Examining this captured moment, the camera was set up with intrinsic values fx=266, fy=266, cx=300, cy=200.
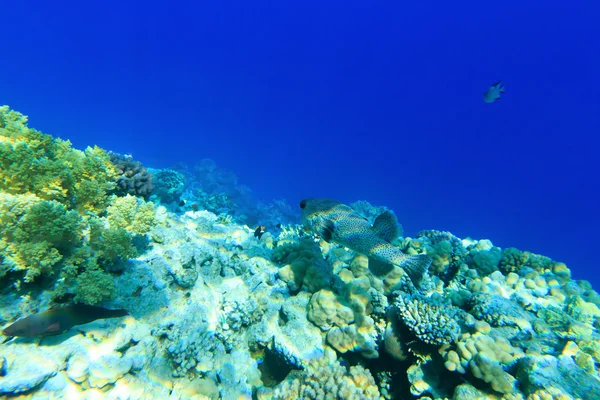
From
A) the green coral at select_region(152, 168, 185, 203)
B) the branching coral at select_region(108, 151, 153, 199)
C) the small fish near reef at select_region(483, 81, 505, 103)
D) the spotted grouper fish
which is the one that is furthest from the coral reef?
the small fish near reef at select_region(483, 81, 505, 103)

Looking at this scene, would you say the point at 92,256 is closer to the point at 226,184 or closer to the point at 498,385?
the point at 498,385

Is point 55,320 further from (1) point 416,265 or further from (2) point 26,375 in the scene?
(1) point 416,265

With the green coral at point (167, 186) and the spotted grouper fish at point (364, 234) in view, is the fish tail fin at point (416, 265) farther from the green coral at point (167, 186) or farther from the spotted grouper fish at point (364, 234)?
the green coral at point (167, 186)

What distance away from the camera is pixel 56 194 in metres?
4.15

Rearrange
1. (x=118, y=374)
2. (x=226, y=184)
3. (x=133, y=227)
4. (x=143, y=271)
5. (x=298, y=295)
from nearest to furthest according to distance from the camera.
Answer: (x=118, y=374), (x=143, y=271), (x=133, y=227), (x=298, y=295), (x=226, y=184)

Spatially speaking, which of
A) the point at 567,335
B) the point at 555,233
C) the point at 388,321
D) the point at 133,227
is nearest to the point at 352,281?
the point at 388,321

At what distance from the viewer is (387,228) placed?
14.9 feet

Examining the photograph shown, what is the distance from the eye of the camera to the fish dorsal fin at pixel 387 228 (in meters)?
4.50

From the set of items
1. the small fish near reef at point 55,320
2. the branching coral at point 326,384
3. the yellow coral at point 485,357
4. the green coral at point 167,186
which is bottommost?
the branching coral at point 326,384

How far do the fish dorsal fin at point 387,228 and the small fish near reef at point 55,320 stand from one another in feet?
13.3

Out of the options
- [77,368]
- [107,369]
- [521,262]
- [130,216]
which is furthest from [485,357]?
[130,216]

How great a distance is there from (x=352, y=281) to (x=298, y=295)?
Answer: 1.02m

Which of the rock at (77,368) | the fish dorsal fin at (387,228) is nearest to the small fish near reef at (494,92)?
the fish dorsal fin at (387,228)

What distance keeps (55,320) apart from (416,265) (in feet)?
15.1
